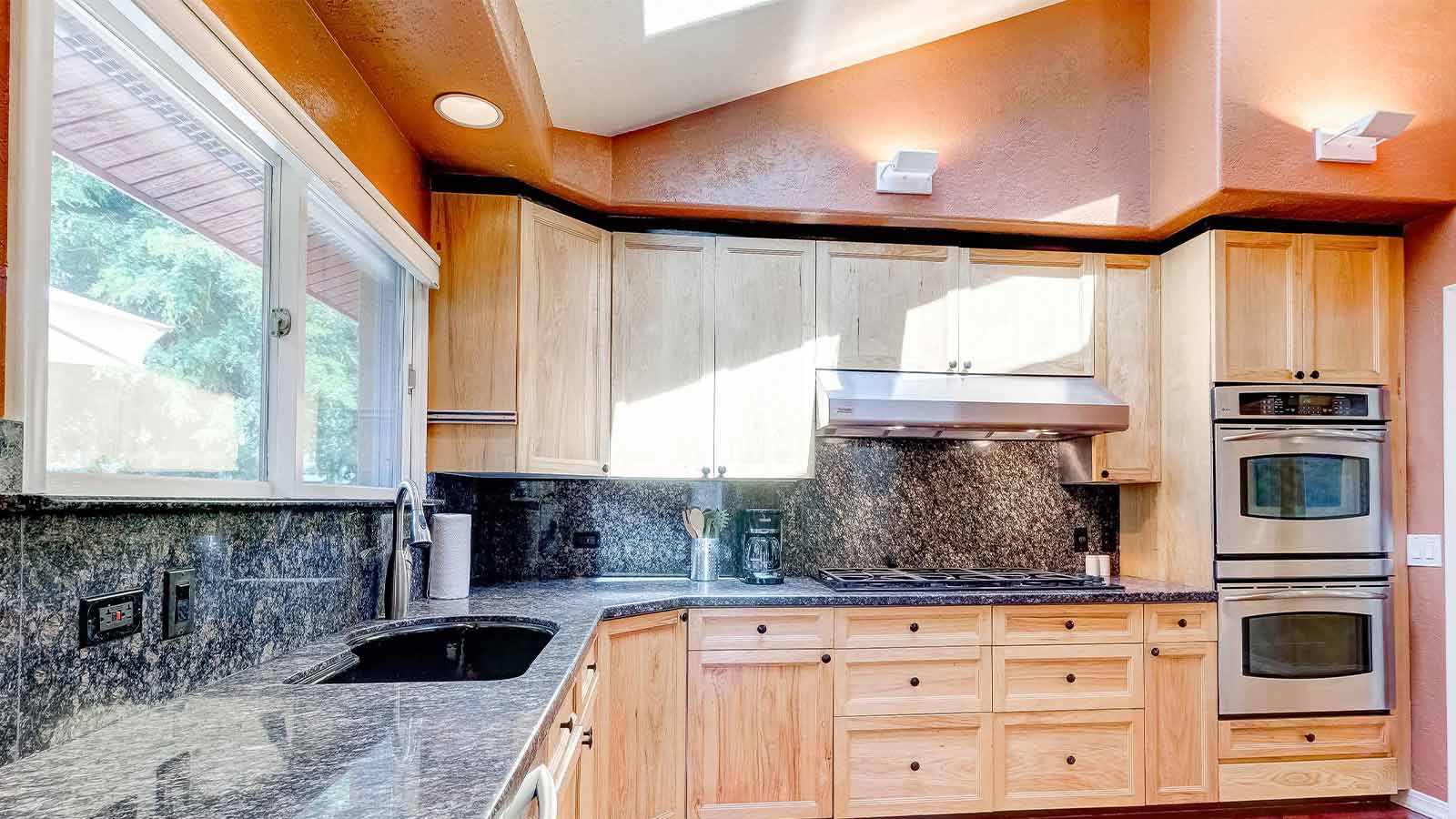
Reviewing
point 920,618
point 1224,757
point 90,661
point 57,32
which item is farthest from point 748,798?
point 57,32

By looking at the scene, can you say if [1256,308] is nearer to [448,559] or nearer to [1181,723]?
[1181,723]

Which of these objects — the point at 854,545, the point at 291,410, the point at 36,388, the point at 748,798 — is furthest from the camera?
the point at 854,545

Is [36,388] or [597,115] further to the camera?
[597,115]

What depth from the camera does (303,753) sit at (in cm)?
107

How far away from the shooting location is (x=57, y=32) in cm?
112

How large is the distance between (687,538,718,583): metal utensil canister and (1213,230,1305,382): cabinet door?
1.99m

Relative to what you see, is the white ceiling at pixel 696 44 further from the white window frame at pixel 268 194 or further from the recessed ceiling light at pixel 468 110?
the white window frame at pixel 268 194

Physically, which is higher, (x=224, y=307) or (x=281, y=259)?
(x=281, y=259)

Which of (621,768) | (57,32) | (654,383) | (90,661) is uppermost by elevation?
(57,32)

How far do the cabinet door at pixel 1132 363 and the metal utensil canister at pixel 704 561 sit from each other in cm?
158

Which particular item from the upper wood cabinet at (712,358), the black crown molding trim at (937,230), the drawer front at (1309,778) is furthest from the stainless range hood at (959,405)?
the drawer front at (1309,778)

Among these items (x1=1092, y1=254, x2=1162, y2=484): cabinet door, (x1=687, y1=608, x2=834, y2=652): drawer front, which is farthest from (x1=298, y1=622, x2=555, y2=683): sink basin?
(x1=1092, y1=254, x2=1162, y2=484): cabinet door

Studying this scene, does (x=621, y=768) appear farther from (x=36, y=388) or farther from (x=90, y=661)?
(x=36, y=388)

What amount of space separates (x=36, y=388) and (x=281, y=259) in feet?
2.75
